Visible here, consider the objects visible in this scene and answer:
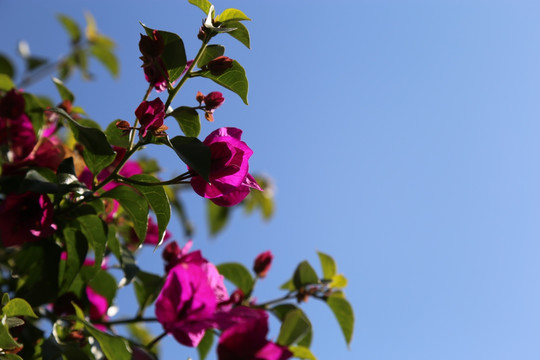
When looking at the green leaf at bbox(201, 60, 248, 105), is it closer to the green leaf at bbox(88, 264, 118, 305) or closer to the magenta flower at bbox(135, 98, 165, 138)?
the magenta flower at bbox(135, 98, 165, 138)

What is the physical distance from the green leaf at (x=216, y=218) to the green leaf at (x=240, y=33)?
106cm

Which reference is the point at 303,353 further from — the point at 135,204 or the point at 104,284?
the point at 104,284

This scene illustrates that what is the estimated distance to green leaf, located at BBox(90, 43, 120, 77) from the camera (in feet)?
6.62

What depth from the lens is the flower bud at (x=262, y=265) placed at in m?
0.99

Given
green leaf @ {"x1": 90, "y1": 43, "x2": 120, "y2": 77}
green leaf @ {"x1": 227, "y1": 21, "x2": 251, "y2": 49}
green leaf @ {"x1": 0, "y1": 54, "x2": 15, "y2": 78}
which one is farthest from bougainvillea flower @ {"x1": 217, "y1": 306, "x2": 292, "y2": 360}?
green leaf @ {"x1": 90, "y1": 43, "x2": 120, "y2": 77}

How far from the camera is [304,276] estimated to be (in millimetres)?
961

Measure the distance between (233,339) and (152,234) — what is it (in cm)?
52

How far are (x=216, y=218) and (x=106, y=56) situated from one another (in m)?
0.75

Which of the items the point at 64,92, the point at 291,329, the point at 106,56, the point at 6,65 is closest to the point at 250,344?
the point at 291,329

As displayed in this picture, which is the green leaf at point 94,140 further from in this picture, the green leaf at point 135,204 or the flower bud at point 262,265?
the flower bud at point 262,265

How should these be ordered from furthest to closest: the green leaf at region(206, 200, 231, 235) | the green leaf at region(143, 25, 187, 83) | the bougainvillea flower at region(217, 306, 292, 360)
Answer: the green leaf at region(206, 200, 231, 235), the green leaf at region(143, 25, 187, 83), the bougainvillea flower at region(217, 306, 292, 360)

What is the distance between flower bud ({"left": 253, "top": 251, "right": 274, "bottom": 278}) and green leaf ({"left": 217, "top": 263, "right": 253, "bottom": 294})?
17mm

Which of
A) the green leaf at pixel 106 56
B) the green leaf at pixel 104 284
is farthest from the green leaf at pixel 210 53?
the green leaf at pixel 106 56

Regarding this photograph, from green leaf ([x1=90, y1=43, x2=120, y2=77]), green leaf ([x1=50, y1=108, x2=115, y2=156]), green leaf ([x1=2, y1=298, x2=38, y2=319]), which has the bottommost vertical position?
green leaf ([x1=2, y1=298, x2=38, y2=319])
